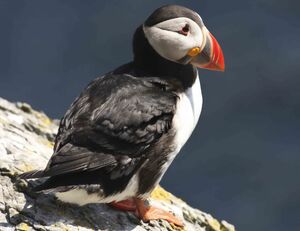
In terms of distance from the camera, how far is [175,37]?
506 centimetres

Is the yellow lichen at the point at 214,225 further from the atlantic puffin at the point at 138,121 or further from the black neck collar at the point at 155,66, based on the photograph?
the black neck collar at the point at 155,66

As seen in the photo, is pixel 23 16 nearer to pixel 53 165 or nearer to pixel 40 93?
pixel 40 93

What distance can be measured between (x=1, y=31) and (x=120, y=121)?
27.6 feet

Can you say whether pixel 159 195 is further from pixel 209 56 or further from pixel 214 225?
pixel 209 56

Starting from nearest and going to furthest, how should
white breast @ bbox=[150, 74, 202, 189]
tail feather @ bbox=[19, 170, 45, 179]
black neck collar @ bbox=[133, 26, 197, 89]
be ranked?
tail feather @ bbox=[19, 170, 45, 179]
white breast @ bbox=[150, 74, 202, 189]
black neck collar @ bbox=[133, 26, 197, 89]

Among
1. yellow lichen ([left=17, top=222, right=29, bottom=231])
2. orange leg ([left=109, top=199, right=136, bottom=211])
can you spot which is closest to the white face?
orange leg ([left=109, top=199, right=136, bottom=211])

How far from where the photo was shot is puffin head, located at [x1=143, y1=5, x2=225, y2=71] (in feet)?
16.5

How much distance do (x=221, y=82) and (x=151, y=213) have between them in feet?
20.6

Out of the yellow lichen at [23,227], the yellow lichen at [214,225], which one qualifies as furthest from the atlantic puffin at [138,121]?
the yellow lichen at [214,225]

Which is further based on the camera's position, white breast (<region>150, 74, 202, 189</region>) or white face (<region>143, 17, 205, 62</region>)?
white face (<region>143, 17, 205, 62</region>)

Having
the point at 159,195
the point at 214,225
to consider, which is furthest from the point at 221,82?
the point at 214,225

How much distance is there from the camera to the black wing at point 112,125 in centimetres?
450

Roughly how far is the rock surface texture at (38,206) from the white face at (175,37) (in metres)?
0.97

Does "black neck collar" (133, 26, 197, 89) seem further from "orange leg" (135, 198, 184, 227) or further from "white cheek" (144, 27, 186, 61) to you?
"orange leg" (135, 198, 184, 227)
